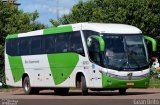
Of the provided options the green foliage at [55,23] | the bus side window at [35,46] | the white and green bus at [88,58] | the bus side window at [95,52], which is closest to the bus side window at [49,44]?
the white and green bus at [88,58]

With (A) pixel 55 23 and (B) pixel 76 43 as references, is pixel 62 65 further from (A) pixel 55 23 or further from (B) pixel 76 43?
(A) pixel 55 23

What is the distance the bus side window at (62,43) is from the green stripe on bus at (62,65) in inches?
9.9

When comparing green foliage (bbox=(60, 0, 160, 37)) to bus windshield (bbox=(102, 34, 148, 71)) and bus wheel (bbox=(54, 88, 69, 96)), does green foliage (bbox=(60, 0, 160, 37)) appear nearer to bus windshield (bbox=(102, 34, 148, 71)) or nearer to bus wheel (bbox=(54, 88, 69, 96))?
bus wheel (bbox=(54, 88, 69, 96))

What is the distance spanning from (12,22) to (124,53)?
113ft

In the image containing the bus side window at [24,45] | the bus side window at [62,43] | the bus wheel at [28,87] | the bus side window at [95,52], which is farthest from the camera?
the bus wheel at [28,87]

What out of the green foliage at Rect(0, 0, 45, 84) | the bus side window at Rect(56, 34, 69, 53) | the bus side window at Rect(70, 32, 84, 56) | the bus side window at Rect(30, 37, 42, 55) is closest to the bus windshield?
the bus side window at Rect(70, 32, 84, 56)

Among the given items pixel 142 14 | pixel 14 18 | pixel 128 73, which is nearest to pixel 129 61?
pixel 128 73

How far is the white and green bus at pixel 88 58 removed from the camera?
2416 centimetres

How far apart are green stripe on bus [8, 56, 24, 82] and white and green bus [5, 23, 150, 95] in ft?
3.71

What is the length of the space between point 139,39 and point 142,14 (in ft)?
96.0

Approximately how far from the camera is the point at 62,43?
26969 millimetres

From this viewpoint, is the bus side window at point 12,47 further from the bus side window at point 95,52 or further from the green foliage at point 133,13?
the green foliage at point 133,13

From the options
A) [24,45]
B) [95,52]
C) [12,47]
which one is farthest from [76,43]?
[12,47]

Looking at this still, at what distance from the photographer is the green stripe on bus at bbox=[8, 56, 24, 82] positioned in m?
31.2
